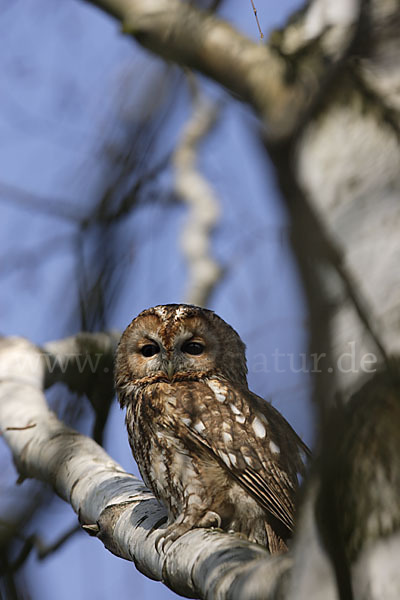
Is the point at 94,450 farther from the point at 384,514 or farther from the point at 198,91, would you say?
the point at 198,91

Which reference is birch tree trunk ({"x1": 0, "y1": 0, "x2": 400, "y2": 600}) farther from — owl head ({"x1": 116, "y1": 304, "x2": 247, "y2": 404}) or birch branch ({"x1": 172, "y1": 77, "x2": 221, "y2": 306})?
birch branch ({"x1": 172, "y1": 77, "x2": 221, "y2": 306})

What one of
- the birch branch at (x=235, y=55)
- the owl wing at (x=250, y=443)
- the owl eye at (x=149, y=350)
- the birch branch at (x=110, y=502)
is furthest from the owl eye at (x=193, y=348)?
the birch branch at (x=235, y=55)

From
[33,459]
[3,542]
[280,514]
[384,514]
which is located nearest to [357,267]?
[384,514]

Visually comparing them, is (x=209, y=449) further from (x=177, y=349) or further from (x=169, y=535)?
(x=177, y=349)

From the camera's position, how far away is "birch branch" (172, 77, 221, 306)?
612 centimetres

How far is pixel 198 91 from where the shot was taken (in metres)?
5.40

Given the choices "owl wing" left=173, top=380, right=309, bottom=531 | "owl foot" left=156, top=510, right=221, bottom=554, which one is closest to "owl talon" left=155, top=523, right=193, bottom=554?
"owl foot" left=156, top=510, right=221, bottom=554

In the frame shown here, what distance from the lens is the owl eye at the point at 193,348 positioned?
124 inches

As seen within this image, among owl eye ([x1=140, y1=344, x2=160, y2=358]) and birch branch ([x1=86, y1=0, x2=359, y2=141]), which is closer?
birch branch ([x1=86, y1=0, x2=359, y2=141])

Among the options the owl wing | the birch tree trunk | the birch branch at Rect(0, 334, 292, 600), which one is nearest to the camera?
the birch tree trunk

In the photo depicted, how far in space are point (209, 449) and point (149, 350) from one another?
83 centimetres

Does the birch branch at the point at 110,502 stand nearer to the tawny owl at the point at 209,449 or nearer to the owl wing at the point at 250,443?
the tawny owl at the point at 209,449

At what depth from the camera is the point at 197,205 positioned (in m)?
6.59

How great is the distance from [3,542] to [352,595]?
2.21 metres
